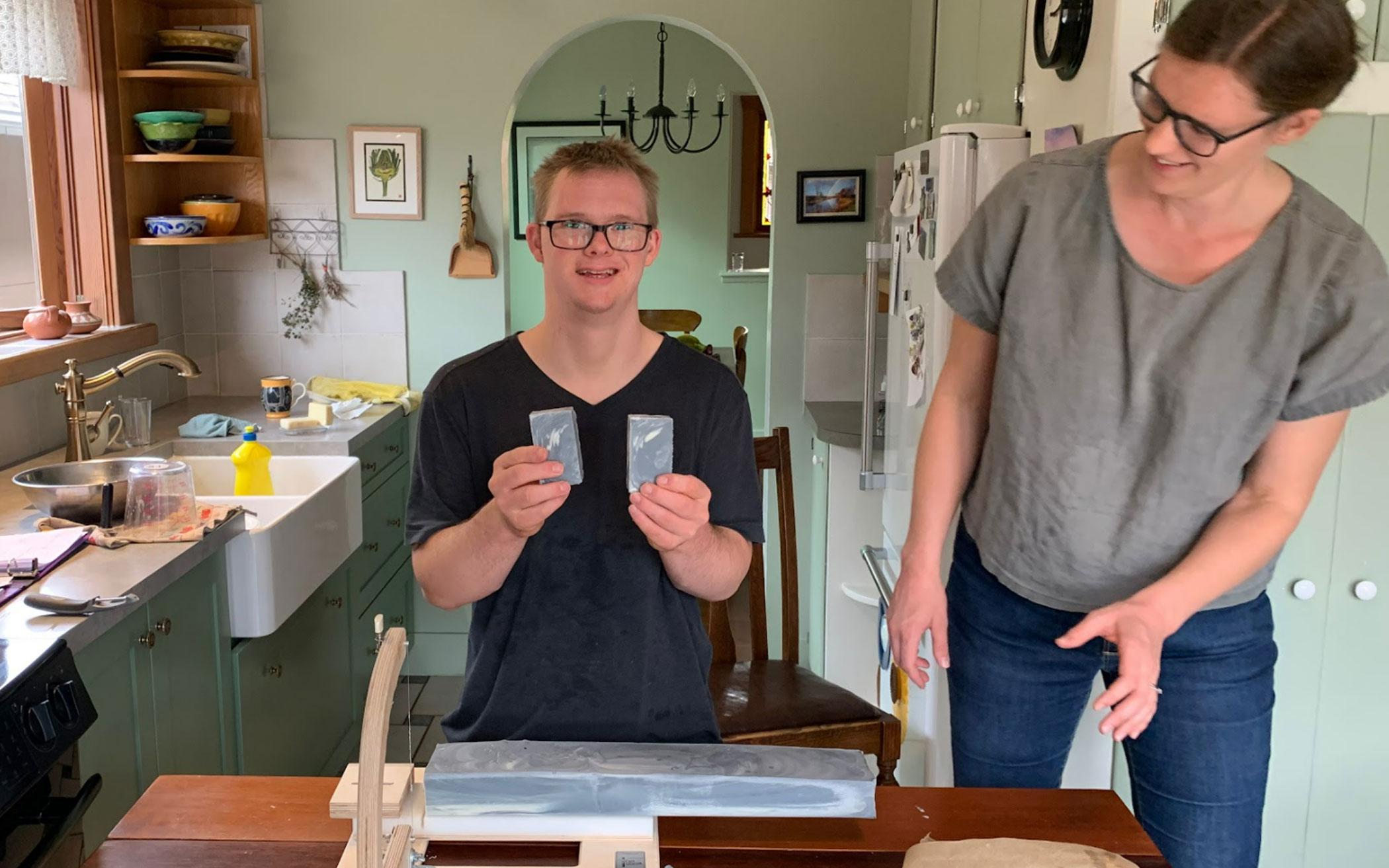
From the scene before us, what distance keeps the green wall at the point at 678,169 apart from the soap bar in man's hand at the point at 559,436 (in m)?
5.41

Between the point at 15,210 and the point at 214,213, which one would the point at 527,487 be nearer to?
the point at 15,210

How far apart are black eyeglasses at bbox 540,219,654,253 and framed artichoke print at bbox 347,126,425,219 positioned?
103 inches

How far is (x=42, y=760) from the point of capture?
1.36 m

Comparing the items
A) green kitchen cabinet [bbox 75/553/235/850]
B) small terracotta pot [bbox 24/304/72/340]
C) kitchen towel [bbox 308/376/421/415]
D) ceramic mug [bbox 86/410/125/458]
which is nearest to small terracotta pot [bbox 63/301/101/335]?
small terracotta pot [bbox 24/304/72/340]

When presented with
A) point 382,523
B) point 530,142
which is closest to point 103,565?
point 382,523

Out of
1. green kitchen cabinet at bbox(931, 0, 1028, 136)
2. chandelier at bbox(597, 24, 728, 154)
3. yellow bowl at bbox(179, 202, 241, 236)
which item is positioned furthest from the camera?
chandelier at bbox(597, 24, 728, 154)

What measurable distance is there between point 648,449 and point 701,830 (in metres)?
0.39

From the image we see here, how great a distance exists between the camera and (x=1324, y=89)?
125 cm

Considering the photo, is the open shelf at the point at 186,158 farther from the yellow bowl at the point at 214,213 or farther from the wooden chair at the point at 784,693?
the wooden chair at the point at 784,693

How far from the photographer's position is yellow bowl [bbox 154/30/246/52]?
348 cm

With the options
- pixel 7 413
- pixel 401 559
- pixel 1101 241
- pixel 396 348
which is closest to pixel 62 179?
pixel 7 413

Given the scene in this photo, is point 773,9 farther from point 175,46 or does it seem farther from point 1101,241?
point 1101,241

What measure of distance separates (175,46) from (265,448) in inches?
51.7

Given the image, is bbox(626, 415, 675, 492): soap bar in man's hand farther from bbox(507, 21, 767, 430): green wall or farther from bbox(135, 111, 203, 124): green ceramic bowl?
bbox(507, 21, 767, 430): green wall
